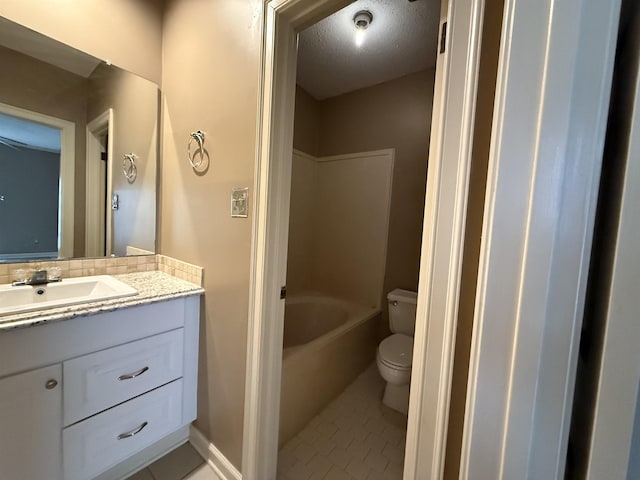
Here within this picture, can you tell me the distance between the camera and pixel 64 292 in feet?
3.89

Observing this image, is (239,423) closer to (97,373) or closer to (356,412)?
(97,373)

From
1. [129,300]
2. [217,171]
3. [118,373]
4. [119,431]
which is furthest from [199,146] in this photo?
Result: [119,431]

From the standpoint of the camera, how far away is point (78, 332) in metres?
0.94

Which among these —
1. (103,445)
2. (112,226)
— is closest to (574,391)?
(103,445)

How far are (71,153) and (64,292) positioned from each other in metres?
0.70

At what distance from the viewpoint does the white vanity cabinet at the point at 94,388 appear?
84 centimetres

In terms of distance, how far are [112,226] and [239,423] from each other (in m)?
1.26

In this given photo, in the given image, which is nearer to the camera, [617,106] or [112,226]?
[617,106]

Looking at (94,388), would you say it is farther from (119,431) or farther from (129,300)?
(129,300)

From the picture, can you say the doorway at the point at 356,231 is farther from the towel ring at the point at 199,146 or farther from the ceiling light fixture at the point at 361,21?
the towel ring at the point at 199,146

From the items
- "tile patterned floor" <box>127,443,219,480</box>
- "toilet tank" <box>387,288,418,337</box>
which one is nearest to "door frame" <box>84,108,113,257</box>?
"tile patterned floor" <box>127,443,219,480</box>

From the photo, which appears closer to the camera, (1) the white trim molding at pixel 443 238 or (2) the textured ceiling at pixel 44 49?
(1) the white trim molding at pixel 443 238

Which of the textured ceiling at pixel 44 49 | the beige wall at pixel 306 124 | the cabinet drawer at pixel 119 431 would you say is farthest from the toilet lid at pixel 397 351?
the textured ceiling at pixel 44 49

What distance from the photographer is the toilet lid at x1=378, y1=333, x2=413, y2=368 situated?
5.31 feet
